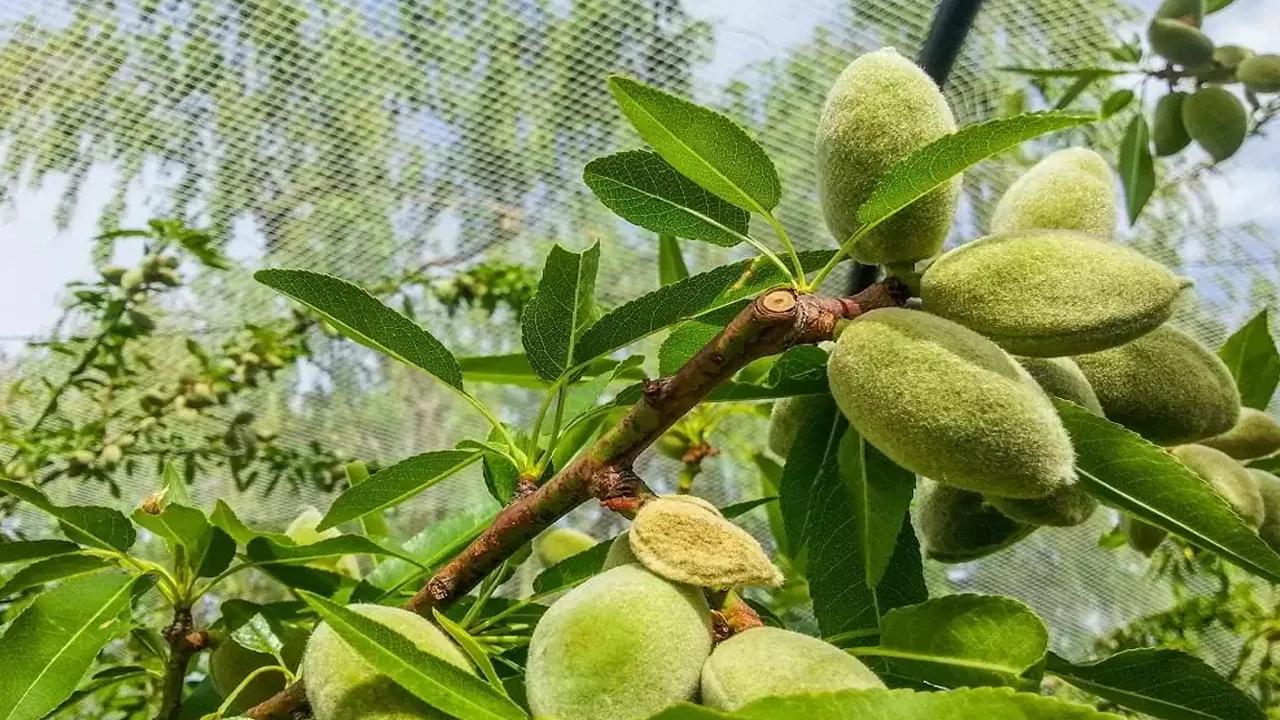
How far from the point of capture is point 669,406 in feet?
1.90

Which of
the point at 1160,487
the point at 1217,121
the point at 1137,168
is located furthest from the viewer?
the point at 1137,168

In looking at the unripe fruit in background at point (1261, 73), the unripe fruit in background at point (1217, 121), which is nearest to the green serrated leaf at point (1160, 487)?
the unripe fruit in background at point (1217, 121)

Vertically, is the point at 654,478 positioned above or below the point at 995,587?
above

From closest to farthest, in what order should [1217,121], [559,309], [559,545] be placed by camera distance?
[559,309] → [559,545] → [1217,121]

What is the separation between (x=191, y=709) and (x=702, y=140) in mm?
682

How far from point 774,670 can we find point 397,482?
13.0 inches

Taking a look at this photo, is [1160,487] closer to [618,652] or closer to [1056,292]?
[1056,292]

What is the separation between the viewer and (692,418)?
1.38 m

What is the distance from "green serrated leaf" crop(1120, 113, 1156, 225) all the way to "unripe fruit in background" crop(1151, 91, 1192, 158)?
0.02 m

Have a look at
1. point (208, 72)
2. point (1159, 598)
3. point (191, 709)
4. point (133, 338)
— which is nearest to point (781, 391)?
point (191, 709)

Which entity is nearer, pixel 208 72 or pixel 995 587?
pixel 208 72

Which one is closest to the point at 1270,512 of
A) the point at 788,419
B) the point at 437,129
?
the point at 788,419

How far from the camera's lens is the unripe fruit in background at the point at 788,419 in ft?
2.36

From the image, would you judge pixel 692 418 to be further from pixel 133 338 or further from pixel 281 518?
pixel 281 518
